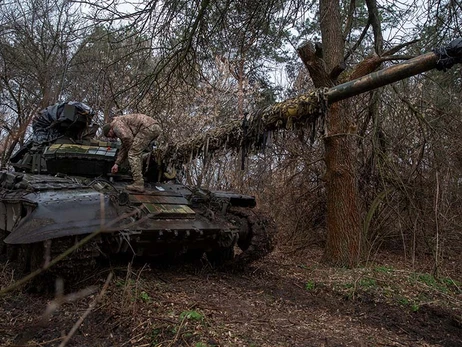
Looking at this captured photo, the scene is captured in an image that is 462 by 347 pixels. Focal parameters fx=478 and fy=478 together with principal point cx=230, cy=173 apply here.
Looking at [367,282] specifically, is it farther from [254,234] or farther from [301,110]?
[301,110]

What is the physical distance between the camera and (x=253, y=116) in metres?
5.09

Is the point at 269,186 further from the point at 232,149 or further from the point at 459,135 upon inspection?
the point at 232,149

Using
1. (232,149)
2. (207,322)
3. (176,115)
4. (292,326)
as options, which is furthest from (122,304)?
(176,115)

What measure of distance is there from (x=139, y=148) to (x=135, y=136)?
0.21m

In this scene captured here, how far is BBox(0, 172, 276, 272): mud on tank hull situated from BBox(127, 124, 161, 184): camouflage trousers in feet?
0.98

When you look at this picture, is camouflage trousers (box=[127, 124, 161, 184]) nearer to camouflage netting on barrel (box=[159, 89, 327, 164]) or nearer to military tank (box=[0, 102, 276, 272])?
military tank (box=[0, 102, 276, 272])

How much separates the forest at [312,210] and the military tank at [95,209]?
37cm

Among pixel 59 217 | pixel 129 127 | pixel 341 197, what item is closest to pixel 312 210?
pixel 341 197

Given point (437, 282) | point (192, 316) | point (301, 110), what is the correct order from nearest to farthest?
1. point (192, 316)
2. point (301, 110)
3. point (437, 282)

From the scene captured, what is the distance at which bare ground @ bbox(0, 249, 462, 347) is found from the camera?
13.6 feet

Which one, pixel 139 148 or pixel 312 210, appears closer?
pixel 139 148

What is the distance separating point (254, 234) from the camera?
7.15 metres

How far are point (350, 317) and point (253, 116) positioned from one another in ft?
7.88

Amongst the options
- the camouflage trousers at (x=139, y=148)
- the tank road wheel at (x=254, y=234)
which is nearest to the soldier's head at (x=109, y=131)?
the camouflage trousers at (x=139, y=148)
